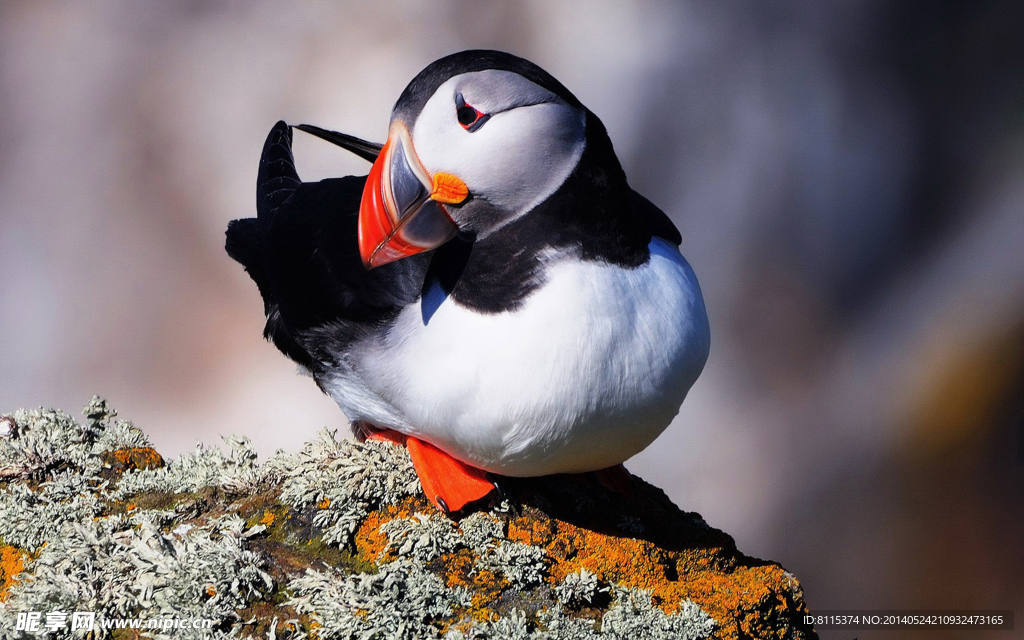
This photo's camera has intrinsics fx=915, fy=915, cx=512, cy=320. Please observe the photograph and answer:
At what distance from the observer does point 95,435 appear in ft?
8.49

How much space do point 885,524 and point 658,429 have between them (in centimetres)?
384

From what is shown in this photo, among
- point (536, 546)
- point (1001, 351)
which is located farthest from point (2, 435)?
point (1001, 351)

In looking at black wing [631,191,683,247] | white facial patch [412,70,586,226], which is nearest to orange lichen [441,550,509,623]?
white facial patch [412,70,586,226]

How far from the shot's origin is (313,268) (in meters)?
2.57

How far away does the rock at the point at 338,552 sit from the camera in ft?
6.45

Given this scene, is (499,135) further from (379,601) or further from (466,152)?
(379,601)

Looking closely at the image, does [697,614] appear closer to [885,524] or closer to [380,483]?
[380,483]

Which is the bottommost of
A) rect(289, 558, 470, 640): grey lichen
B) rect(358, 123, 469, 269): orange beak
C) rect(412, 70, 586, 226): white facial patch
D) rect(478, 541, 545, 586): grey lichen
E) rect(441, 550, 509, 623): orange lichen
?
rect(289, 558, 470, 640): grey lichen

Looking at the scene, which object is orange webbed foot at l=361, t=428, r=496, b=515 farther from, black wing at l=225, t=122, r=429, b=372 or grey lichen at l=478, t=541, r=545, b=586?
black wing at l=225, t=122, r=429, b=372

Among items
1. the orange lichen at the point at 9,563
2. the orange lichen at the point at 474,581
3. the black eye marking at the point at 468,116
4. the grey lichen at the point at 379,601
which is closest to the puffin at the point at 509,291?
the black eye marking at the point at 468,116

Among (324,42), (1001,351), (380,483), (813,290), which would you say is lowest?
(380,483)

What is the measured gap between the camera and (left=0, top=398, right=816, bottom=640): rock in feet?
6.45

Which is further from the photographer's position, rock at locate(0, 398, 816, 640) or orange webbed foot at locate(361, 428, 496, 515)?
orange webbed foot at locate(361, 428, 496, 515)

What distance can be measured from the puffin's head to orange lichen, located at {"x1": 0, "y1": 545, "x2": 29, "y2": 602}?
1097 millimetres
